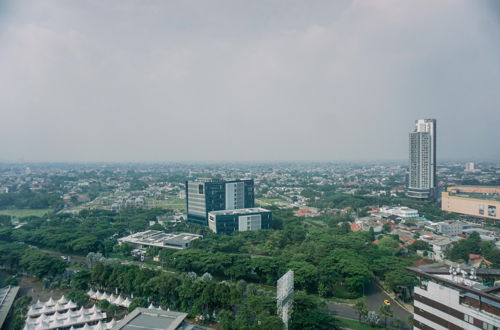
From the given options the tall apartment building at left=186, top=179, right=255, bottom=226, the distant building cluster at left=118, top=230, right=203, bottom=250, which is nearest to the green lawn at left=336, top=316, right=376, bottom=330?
the distant building cluster at left=118, top=230, right=203, bottom=250

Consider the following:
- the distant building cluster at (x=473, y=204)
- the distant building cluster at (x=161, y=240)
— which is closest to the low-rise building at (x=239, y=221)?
the distant building cluster at (x=161, y=240)

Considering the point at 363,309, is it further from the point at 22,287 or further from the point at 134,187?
the point at 134,187

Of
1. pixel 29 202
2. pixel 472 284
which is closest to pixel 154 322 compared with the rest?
pixel 472 284

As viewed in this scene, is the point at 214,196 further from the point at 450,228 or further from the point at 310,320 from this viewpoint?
the point at 310,320

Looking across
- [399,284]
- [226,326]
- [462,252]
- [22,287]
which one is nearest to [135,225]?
[22,287]

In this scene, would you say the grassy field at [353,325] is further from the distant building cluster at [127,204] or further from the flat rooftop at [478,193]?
the distant building cluster at [127,204]

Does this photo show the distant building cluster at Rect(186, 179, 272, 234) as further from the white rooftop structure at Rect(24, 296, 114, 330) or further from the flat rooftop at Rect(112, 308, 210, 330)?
the flat rooftop at Rect(112, 308, 210, 330)
